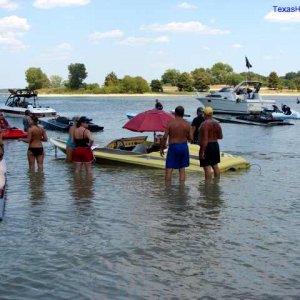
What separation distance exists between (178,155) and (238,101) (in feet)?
112

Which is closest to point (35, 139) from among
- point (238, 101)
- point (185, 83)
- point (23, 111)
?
point (23, 111)

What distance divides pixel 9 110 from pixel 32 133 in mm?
28580

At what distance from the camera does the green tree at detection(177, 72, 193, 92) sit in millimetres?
188000

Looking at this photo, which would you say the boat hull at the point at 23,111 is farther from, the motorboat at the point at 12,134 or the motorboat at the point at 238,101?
the motorboat at the point at 12,134

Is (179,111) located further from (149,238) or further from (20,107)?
(20,107)

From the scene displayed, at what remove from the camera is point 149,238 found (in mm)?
7199

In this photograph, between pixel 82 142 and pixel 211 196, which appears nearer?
pixel 211 196

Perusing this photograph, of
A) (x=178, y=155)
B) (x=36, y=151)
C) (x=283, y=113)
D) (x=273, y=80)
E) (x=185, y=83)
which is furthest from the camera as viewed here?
(x=185, y=83)

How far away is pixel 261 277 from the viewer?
18.8 feet

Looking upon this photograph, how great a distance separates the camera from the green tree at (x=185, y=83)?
188 meters

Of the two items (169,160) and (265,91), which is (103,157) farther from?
(265,91)

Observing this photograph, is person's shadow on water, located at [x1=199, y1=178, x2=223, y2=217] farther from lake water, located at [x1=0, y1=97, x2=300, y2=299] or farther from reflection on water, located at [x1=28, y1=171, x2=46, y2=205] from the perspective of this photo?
reflection on water, located at [x1=28, y1=171, x2=46, y2=205]

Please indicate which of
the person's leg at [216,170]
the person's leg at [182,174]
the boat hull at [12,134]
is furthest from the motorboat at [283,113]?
the person's leg at [182,174]

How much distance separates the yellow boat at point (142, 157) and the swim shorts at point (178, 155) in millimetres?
2435
